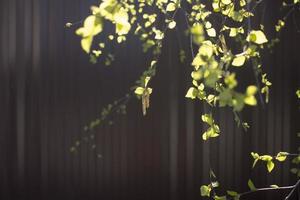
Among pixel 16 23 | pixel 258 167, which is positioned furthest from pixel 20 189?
pixel 258 167

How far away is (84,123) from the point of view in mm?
3195

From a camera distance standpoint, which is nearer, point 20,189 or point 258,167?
point 20,189

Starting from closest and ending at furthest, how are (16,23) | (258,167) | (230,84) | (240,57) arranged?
(230,84) < (240,57) < (16,23) < (258,167)

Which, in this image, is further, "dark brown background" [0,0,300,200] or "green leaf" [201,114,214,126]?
"dark brown background" [0,0,300,200]

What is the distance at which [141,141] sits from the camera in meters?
3.26

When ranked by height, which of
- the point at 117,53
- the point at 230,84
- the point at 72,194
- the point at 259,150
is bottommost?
the point at 72,194

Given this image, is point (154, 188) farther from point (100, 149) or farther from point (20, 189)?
point (20, 189)

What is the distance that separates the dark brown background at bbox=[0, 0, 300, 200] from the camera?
3154 mm

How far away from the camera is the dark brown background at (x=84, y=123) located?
3.15 m

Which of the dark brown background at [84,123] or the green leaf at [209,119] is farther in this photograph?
the dark brown background at [84,123]

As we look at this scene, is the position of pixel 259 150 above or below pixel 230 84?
below

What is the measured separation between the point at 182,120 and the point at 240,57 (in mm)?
2285

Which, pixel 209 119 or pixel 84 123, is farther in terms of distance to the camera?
pixel 84 123

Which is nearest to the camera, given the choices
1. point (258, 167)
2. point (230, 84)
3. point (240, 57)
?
point (230, 84)
